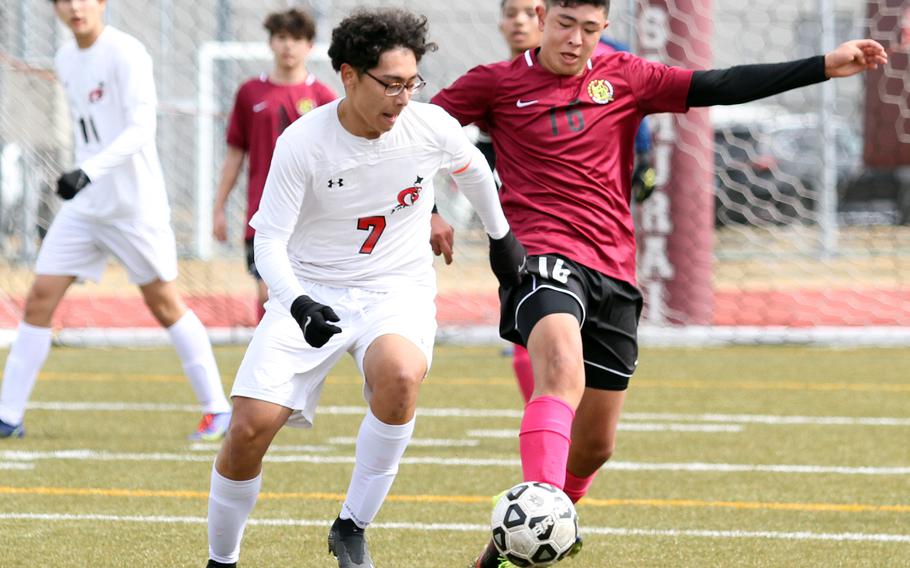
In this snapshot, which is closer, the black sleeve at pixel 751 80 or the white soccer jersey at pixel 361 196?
the white soccer jersey at pixel 361 196

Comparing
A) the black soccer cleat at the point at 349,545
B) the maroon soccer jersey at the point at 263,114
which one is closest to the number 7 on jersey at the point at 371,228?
the black soccer cleat at the point at 349,545

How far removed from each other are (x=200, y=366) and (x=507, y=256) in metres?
3.04

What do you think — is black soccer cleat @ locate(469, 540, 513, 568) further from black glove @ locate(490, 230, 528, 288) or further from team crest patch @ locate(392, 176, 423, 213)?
team crest patch @ locate(392, 176, 423, 213)

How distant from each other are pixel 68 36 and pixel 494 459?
8992 mm

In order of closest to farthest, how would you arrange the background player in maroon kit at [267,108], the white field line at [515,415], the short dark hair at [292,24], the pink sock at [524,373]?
the pink sock at [524,373], the white field line at [515,415], the short dark hair at [292,24], the background player in maroon kit at [267,108]

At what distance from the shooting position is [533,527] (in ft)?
12.6

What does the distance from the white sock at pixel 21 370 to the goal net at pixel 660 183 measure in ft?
13.3

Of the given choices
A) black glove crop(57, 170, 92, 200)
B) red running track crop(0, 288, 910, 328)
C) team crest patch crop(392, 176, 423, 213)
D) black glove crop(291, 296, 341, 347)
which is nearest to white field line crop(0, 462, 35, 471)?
black glove crop(57, 170, 92, 200)

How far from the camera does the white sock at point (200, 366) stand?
709 cm

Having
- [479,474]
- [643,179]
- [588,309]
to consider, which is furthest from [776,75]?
[643,179]

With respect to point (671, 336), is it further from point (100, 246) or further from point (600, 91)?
point (600, 91)

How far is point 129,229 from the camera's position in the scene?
7008 mm

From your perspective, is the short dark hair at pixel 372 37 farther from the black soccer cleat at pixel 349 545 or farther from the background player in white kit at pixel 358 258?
the black soccer cleat at pixel 349 545

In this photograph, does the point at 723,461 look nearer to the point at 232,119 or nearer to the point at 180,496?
the point at 180,496
